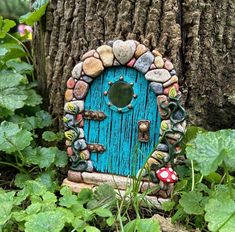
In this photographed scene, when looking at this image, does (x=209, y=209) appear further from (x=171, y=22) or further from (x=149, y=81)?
(x=171, y=22)

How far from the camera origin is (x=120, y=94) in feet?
5.79

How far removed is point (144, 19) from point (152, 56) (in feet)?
0.53

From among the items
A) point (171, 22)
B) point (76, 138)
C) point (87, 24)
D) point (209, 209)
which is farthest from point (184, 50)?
point (209, 209)

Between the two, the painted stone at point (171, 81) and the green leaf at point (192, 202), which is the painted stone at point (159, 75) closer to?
the painted stone at point (171, 81)

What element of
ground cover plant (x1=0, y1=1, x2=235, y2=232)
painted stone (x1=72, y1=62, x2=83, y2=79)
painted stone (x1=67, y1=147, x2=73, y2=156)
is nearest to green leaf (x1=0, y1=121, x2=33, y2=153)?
ground cover plant (x1=0, y1=1, x2=235, y2=232)

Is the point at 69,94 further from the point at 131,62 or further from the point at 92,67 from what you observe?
→ the point at 131,62

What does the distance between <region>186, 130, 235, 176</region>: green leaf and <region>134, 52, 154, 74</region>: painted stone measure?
0.34 meters

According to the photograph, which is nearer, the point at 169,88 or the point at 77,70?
the point at 169,88

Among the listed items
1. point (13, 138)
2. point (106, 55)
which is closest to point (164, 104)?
point (106, 55)

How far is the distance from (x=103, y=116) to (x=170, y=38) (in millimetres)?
375

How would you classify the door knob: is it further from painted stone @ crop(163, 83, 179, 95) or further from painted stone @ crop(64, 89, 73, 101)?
painted stone @ crop(64, 89, 73, 101)

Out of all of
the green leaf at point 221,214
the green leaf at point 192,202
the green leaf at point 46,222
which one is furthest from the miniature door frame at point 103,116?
the green leaf at point 46,222

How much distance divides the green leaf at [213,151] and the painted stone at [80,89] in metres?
0.48

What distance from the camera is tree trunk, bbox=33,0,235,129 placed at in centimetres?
176
